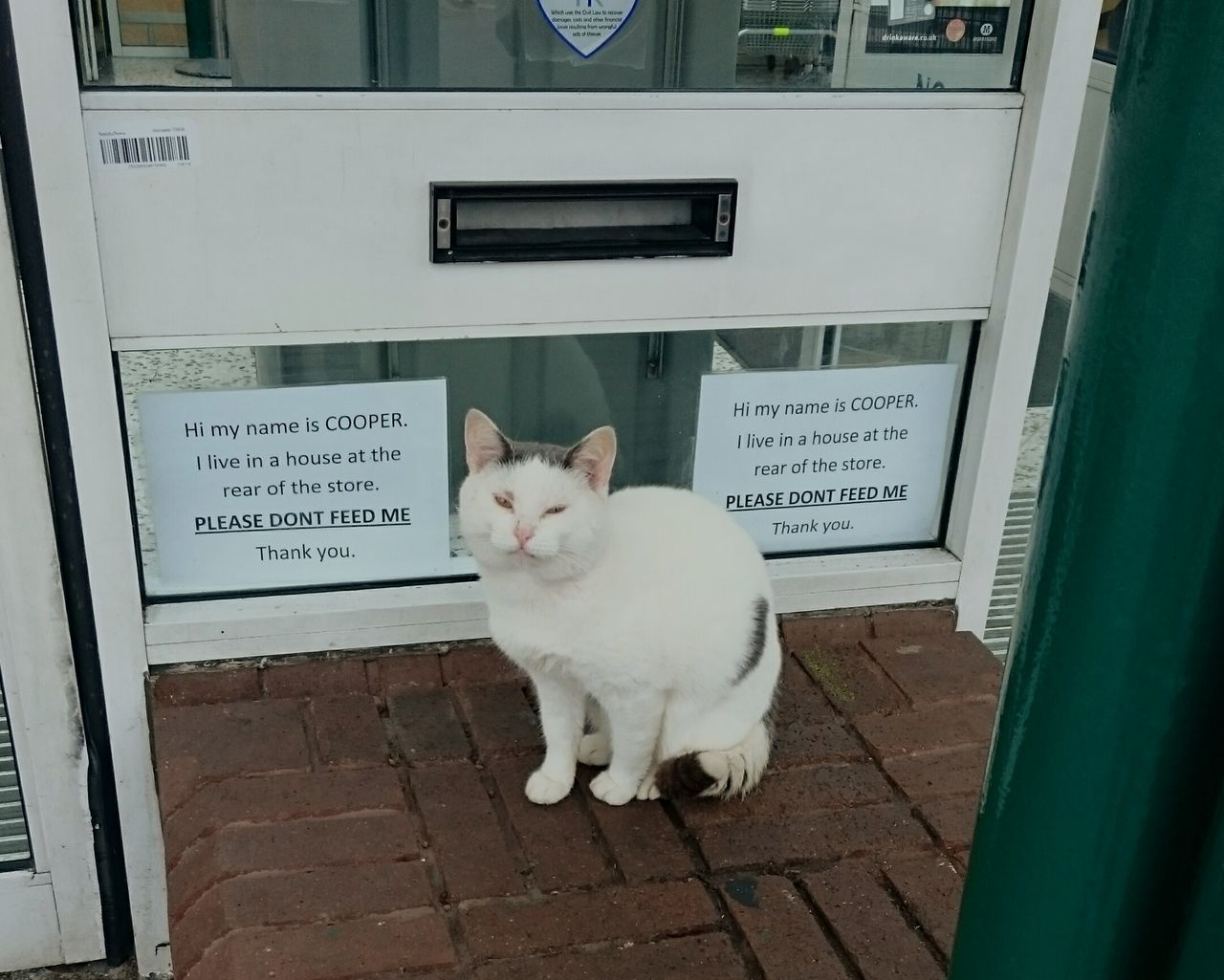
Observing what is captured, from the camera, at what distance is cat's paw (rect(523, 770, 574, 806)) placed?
2066 mm

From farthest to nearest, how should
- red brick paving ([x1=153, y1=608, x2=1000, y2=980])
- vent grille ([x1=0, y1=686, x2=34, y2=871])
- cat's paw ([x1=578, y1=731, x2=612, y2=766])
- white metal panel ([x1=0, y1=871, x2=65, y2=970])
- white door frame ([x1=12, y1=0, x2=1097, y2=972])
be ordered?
white metal panel ([x1=0, y1=871, x2=65, y2=970]), vent grille ([x1=0, y1=686, x2=34, y2=871]), cat's paw ([x1=578, y1=731, x2=612, y2=766]), white door frame ([x1=12, y1=0, x2=1097, y2=972]), red brick paving ([x1=153, y1=608, x2=1000, y2=980])

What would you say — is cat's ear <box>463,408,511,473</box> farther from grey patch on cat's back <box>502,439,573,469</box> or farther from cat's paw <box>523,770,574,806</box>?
cat's paw <box>523,770,574,806</box>

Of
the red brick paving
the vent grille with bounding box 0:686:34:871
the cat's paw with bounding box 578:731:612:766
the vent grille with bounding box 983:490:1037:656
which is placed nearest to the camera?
the red brick paving

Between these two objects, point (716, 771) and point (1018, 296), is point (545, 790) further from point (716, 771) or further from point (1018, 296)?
point (1018, 296)

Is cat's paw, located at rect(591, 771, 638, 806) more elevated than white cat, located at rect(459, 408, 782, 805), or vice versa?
white cat, located at rect(459, 408, 782, 805)

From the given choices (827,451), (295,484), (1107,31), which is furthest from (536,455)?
(1107,31)

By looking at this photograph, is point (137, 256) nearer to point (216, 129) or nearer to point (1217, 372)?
point (216, 129)

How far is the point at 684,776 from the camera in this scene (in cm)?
201

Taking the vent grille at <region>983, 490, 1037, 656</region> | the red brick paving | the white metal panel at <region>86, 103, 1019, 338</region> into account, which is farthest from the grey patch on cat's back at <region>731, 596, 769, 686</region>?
the vent grille at <region>983, 490, 1037, 656</region>

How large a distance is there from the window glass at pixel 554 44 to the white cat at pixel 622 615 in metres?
0.65

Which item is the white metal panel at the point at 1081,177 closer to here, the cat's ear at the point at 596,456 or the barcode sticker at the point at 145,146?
the cat's ear at the point at 596,456

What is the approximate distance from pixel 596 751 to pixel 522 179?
3.29 feet

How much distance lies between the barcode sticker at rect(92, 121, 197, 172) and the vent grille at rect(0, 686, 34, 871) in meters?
1.03

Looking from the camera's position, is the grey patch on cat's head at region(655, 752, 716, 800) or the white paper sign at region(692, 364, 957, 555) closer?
the grey patch on cat's head at region(655, 752, 716, 800)
